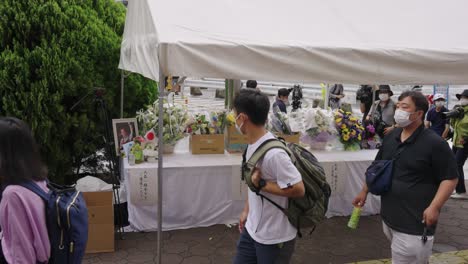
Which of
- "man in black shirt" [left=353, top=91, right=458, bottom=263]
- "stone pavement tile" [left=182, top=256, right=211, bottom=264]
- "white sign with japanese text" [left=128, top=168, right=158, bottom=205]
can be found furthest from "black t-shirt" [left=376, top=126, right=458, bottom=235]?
"white sign with japanese text" [left=128, top=168, right=158, bottom=205]

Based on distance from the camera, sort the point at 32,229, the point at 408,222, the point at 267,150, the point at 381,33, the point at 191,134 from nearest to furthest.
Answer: the point at 32,229
the point at 267,150
the point at 408,222
the point at 381,33
the point at 191,134

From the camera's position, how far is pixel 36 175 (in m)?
1.94

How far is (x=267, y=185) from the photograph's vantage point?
236cm

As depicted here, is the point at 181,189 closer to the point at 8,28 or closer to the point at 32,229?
the point at 8,28

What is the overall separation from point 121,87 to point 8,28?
1.44 meters

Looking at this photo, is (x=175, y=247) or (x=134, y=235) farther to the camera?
(x=134, y=235)

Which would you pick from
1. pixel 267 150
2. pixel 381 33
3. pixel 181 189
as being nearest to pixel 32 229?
pixel 267 150

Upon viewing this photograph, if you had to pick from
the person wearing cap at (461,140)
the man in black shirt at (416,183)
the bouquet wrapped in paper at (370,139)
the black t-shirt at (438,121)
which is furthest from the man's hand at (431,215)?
the black t-shirt at (438,121)

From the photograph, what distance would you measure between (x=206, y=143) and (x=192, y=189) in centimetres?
65

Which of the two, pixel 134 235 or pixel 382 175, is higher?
pixel 382 175

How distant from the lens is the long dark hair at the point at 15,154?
1.87 meters

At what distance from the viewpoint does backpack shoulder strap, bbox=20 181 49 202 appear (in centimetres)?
188

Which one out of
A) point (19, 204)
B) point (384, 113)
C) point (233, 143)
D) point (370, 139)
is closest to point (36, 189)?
point (19, 204)

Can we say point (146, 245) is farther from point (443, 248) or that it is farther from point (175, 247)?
point (443, 248)
